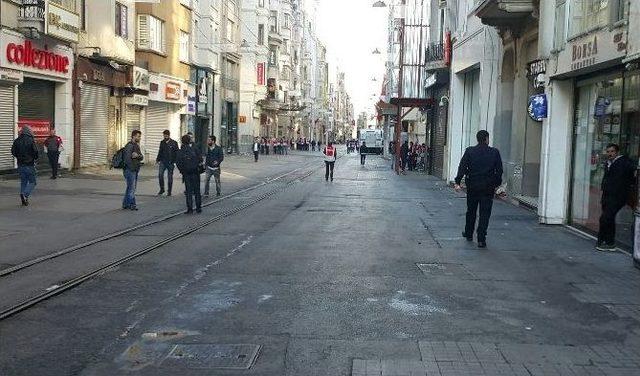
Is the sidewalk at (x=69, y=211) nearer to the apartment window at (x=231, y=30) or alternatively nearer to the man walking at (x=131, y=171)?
the man walking at (x=131, y=171)

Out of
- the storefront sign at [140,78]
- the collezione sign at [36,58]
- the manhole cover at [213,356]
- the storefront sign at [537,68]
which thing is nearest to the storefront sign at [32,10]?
the collezione sign at [36,58]

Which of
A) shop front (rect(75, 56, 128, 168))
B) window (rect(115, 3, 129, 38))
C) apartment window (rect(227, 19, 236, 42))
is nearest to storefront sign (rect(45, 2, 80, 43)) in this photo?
shop front (rect(75, 56, 128, 168))

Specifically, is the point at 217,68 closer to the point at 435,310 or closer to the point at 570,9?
the point at 570,9

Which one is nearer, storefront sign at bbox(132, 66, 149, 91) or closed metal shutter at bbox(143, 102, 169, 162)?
storefront sign at bbox(132, 66, 149, 91)

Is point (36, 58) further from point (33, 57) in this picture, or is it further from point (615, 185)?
point (615, 185)

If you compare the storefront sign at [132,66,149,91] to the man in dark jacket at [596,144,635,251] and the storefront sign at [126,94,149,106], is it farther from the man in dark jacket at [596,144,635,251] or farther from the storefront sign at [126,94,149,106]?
the man in dark jacket at [596,144,635,251]

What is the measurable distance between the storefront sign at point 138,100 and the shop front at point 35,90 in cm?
624

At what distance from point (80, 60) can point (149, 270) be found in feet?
64.7

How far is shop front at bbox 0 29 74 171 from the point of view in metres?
21.6

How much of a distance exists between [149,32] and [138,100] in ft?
11.2

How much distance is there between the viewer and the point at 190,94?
41750 mm

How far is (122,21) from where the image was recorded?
30.9 m

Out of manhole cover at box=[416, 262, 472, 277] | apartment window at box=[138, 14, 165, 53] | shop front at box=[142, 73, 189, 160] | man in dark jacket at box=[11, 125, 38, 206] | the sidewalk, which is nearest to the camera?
manhole cover at box=[416, 262, 472, 277]

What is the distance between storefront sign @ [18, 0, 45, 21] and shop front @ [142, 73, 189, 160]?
1132 cm
